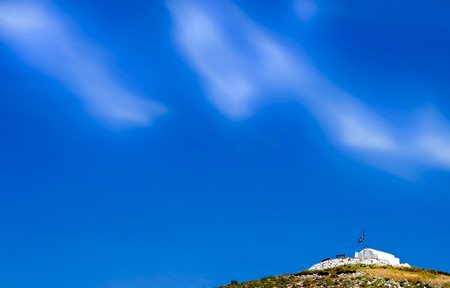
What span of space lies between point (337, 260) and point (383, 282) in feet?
76.1

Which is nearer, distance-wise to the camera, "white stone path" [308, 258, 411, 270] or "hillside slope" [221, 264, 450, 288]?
"hillside slope" [221, 264, 450, 288]

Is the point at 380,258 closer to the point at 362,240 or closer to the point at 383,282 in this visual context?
the point at 362,240

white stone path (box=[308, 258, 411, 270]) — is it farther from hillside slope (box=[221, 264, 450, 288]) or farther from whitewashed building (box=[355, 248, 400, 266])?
hillside slope (box=[221, 264, 450, 288])

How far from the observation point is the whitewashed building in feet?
247

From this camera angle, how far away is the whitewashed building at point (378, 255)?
7527 cm

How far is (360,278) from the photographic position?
55.4 m

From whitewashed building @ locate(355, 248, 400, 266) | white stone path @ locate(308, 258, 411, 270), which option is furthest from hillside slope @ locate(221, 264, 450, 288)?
whitewashed building @ locate(355, 248, 400, 266)

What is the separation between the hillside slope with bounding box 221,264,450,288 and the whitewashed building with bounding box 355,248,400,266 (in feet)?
33.6

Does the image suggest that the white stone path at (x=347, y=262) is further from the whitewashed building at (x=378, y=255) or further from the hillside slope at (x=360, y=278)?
the hillside slope at (x=360, y=278)

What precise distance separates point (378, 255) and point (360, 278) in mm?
22318

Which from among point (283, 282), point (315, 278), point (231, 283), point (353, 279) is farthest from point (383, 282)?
point (231, 283)

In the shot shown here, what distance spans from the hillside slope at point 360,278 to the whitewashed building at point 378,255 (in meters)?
10.2

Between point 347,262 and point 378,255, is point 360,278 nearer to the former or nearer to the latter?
point 347,262

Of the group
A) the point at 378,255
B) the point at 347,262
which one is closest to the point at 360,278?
the point at 347,262
